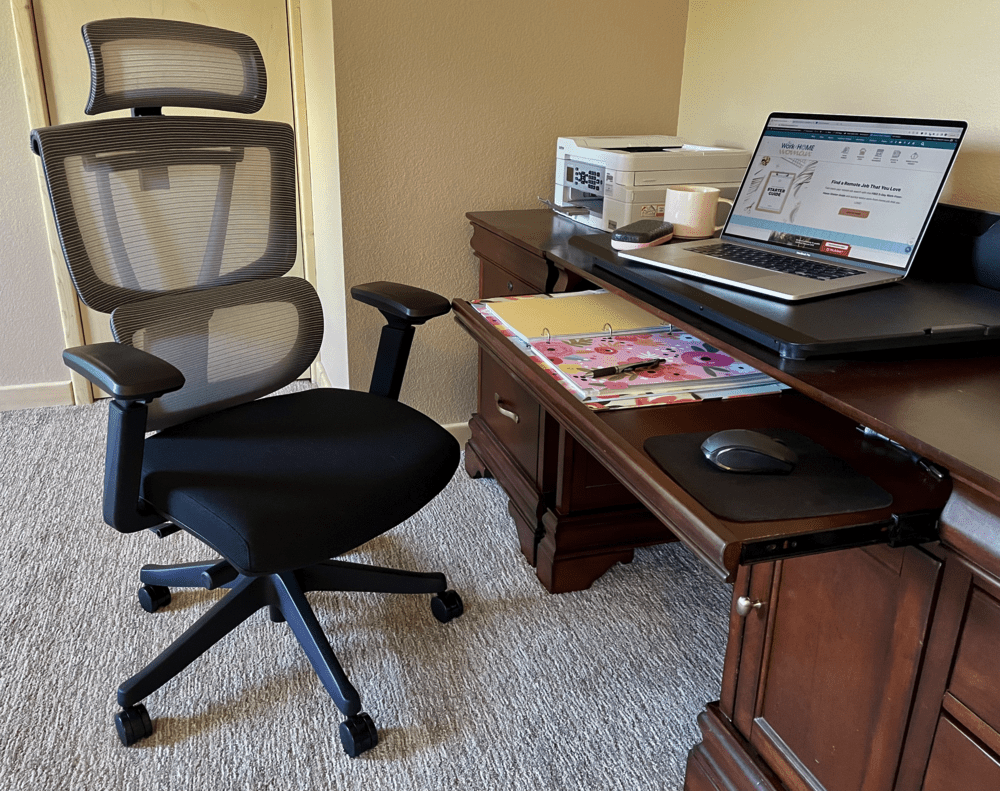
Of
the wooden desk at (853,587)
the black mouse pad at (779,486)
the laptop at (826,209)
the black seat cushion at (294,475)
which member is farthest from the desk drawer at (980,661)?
the black seat cushion at (294,475)

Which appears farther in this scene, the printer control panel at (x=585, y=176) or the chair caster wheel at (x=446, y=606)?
the printer control panel at (x=585, y=176)

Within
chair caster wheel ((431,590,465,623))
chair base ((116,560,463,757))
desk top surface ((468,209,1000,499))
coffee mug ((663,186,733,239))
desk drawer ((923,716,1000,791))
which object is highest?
coffee mug ((663,186,733,239))

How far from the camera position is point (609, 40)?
227 cm

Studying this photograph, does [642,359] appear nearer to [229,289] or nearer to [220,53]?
[229,289]

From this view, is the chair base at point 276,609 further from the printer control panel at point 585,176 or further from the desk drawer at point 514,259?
the printer control panel at point 585,176

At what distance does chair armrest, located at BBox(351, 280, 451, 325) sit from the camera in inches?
60.5

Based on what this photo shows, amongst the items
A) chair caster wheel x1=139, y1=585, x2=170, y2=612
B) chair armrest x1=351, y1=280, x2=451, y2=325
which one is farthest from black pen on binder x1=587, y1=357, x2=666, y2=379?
chair caster wheel x1=139, y1=585, x2=170, y2=612

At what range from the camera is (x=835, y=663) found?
1.03 m

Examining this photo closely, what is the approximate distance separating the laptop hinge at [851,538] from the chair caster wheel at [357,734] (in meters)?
0.88

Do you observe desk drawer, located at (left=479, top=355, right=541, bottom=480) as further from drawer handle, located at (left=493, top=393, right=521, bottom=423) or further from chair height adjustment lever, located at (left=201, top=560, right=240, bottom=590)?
chair height adjustment lever, located at (left=201, top=560, right=240, bottom=590)

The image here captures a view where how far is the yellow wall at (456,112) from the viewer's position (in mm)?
2094

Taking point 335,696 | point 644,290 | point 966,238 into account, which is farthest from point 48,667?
point 966,238

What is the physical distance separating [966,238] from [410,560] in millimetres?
1361

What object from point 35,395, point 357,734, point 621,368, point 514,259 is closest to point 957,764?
point 621,368
